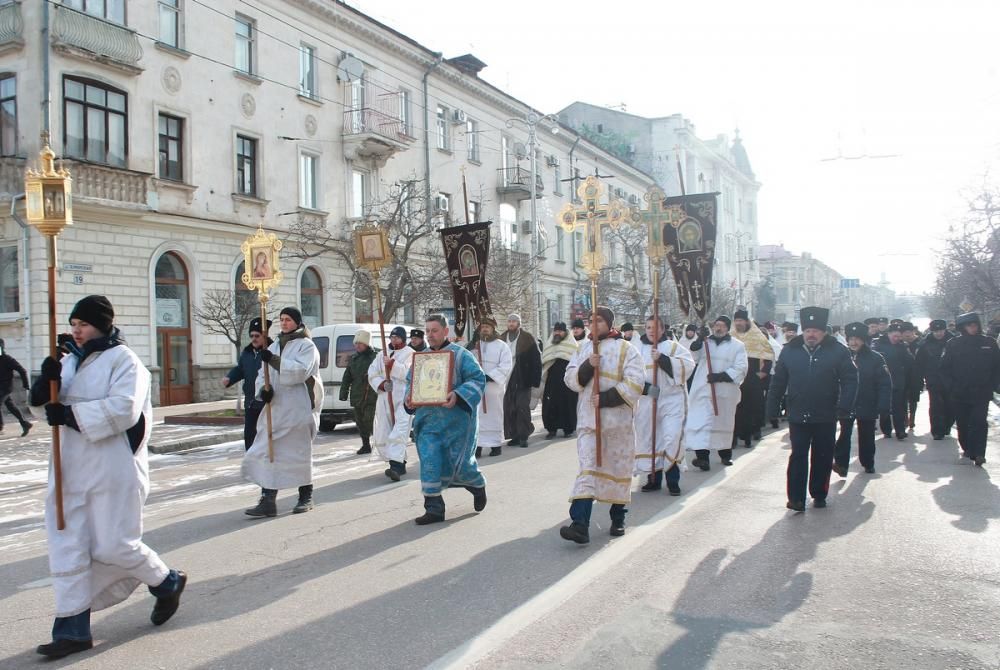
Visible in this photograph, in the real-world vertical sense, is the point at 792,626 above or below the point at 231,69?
below

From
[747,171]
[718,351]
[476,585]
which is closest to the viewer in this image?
[476,585]

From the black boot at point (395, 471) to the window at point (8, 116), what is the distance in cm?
1447

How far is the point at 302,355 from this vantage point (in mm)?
7820

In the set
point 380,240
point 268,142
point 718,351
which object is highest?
point 268,142

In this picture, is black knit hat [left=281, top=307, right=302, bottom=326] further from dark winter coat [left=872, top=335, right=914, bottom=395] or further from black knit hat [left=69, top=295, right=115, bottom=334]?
dark winter coat [left=872, top=335, right=914, bottom=395]

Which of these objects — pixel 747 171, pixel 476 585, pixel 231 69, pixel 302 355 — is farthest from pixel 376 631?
pixel 747 171

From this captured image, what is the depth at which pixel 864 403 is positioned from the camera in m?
10.4

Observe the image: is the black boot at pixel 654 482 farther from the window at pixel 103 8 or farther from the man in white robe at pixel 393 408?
the window at pixel 103 8

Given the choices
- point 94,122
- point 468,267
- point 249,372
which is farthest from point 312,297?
point 249,372

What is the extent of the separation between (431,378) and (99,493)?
356cm

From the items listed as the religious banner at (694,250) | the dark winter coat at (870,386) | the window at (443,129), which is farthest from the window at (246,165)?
the dark winter coat at (870,386)

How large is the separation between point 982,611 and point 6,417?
1906 centimetres

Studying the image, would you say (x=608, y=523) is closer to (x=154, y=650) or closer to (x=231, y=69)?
(x=154, y=650)

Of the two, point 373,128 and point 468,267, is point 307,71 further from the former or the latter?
point 468,267
